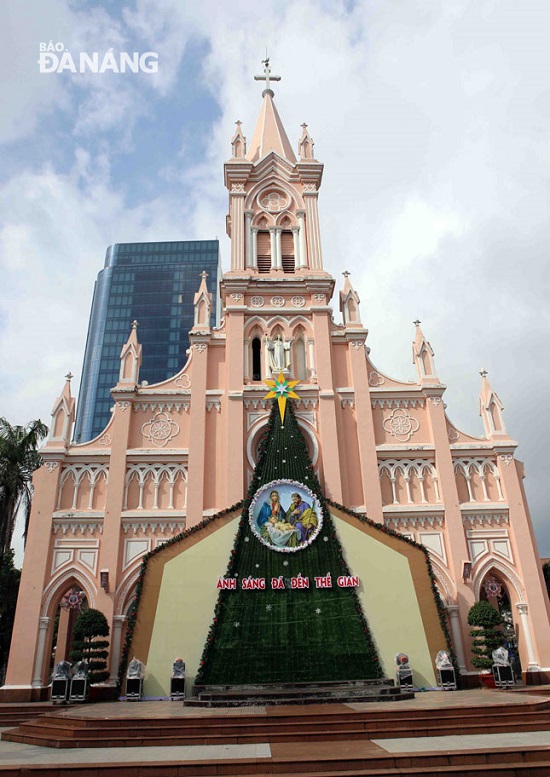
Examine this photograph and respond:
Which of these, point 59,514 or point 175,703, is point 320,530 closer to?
point 175,703

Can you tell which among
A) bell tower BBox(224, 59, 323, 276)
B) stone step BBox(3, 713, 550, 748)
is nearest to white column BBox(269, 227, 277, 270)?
bell tower BBox(224, 59, 323, 276)

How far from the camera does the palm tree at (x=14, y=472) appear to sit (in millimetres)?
26625

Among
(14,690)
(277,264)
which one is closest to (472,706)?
(14,690)

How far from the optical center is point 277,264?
25453 mm

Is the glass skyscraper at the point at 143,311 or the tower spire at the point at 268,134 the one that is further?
the glass skyscraper at the point at 143,311

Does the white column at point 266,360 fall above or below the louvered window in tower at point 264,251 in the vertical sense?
below

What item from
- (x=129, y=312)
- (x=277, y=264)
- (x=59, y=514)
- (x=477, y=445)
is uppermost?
(x=129, y=312)

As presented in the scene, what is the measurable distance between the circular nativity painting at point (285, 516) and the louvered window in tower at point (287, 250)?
1074 cm

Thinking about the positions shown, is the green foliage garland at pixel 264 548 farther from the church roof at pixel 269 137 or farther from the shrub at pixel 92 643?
the church roof at pixel 269 137

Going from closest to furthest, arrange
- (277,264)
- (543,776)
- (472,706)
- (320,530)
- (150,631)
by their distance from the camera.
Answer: (543,776)
(472,706)
(150,631)
(320,530)
(277,264)

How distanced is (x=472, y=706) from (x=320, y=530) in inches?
326

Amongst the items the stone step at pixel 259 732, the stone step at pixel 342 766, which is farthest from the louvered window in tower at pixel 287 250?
the stone step at pixel 342 766

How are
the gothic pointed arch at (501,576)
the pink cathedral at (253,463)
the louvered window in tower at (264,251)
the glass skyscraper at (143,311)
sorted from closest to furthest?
the pink cathedral at (253,463) < the gothic pointed arch at (501,576) < the louvered window in tower at (264,251) < the glass skyscraper at (143,311)

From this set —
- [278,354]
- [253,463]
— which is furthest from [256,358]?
[253,463]
